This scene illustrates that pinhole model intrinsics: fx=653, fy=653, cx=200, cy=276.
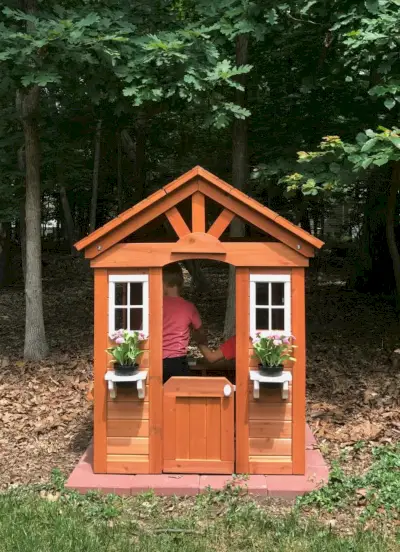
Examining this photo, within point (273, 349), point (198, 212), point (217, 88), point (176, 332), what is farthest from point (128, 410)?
point (217, 88)

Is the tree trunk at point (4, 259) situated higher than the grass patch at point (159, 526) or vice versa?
the tree trunk at point (4, 259)

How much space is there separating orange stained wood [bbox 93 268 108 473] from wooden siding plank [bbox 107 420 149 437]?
0.06 metres

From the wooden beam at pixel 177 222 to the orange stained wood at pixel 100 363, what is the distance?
2.24ft

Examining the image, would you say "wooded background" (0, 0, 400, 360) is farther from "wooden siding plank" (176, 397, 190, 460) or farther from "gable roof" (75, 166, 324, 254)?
"wooden siding plank" (176, 397, 190, 460)

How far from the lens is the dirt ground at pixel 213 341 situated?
6.12 meters

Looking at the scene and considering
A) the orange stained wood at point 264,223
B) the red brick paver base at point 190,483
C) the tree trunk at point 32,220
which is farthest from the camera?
the tree trunk at point 32,220

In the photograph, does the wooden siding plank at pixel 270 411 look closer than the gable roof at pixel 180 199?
No

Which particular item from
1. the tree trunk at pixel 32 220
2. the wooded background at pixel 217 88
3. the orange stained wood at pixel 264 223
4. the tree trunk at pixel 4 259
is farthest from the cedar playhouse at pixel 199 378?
the tree trunk at pixel 4 259

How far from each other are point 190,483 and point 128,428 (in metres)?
0.69

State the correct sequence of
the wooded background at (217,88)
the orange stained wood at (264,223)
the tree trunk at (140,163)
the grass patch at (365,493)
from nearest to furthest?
the grass patch at (365,493), the orange stained wood at (264,223), the wooded background at (217,88), the tree trunk at (140,163)

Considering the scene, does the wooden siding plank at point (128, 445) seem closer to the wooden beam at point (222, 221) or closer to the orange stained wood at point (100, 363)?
the orange stained wood at point (100, 363)

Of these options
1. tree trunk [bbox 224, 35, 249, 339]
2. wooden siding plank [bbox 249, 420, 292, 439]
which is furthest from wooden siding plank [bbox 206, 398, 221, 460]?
tree trunk [bbox 224, 35, 249, 339]

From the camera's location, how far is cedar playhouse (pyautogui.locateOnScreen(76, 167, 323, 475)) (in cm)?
523

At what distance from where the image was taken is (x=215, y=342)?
9828mm
